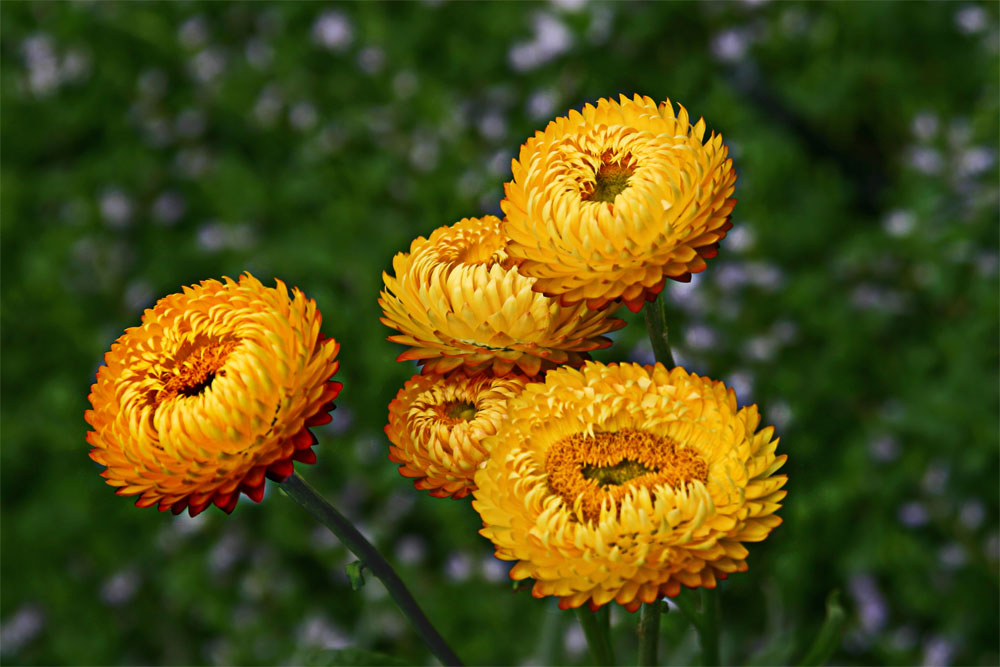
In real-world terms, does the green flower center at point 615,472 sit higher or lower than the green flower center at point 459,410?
lower

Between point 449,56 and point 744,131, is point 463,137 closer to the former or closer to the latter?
point 449,56

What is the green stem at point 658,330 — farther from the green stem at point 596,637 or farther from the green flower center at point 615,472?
the green stem at point 596,637

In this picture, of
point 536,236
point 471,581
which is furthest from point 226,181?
point 536,236

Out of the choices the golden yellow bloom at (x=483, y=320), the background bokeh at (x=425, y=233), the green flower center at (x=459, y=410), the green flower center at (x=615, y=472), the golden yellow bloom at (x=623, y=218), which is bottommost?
the background bokeh at (x=425, y=233)

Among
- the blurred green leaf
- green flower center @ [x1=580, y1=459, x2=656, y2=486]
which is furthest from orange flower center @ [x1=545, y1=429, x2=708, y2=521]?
the blurred green leaf

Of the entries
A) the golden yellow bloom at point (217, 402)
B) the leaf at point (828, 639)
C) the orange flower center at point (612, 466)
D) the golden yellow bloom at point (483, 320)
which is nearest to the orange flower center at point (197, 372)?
the golden yellow bloom at point (217, 402)

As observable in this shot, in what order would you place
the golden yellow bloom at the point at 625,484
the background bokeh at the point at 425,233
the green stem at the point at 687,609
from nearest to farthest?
the golden yellow bloom at the point at 625,484, the green stem at the point at 687,609, the background bokeh at the point at 425,233

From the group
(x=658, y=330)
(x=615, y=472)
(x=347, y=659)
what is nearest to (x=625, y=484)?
(x=615, y=472)

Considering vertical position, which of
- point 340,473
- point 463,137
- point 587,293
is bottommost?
point 340,473
